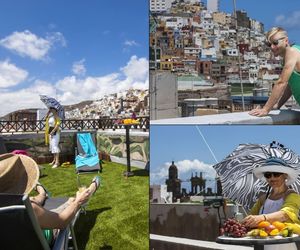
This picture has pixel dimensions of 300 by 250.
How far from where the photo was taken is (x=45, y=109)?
5.71 metres

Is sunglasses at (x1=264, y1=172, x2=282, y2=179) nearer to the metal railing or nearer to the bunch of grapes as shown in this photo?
the bunch of grapes

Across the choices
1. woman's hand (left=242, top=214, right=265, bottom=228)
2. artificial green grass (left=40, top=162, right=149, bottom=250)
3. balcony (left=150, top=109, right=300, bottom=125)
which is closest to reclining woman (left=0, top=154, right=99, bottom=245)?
woman's hand (left=242, top=214, right=265, bottom=228)

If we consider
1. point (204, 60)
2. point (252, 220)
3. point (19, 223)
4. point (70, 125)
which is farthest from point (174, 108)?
point (70, 125)

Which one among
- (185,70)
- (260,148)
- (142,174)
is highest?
(185,70)

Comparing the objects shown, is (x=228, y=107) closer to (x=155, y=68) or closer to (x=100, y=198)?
(x=155, y=68)

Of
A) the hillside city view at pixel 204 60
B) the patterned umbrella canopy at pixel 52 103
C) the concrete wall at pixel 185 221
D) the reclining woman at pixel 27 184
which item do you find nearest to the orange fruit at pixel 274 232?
the concrete wall at pixel 185 221

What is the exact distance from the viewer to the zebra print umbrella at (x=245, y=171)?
10.5 ft

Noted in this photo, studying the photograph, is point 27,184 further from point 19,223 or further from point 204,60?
point 204,60

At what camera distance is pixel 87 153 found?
5.45m

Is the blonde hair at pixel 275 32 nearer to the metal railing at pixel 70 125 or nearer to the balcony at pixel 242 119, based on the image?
the balcony at pixel 242 119

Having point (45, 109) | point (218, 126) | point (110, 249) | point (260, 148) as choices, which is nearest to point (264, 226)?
point (260, 148)

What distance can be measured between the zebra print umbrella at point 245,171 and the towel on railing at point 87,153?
229 cm

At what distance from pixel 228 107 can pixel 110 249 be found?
1510 millimetres

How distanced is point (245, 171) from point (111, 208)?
1831 millimetres
